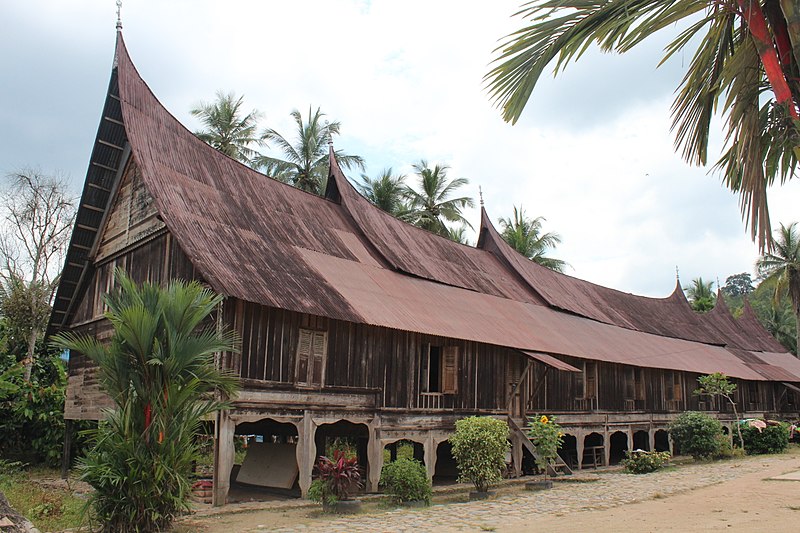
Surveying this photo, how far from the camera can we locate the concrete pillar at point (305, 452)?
523 inches

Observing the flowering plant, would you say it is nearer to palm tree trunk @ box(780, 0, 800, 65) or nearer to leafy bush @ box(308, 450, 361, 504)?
leafy bush @ box(308, 450, 361, 504)

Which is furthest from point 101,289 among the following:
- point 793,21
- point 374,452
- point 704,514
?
point 793,21

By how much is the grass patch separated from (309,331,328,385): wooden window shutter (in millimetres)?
4614

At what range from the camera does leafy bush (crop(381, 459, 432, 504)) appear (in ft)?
42.5

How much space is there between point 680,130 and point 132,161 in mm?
13727

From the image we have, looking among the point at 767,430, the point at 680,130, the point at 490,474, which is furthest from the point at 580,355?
the point at 680,130

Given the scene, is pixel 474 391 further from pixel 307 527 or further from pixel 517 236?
pixel 517 236

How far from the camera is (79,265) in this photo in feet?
57.8

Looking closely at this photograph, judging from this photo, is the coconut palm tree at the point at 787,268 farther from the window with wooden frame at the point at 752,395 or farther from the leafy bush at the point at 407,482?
the leafy bush at the point at 407,482

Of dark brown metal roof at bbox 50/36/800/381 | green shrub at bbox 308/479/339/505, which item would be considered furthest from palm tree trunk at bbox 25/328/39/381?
green shrub at bbox 308/479/339/505

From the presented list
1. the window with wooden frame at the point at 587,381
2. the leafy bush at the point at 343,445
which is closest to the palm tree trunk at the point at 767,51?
the window with wooden frame at the point at 587,381

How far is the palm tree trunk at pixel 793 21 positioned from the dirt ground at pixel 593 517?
656 cm

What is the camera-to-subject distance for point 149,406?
31.2 ft

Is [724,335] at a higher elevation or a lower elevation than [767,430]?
higher
